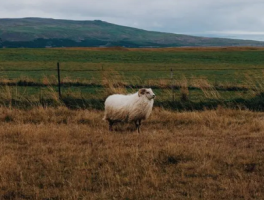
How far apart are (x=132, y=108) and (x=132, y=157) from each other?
314 centimetres

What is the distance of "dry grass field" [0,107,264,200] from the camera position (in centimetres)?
568

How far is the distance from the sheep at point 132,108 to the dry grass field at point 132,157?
1.23 ft

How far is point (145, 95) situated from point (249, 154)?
3.65 m

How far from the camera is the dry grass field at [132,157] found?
5.68 meters

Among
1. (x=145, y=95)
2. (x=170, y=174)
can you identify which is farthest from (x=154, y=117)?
(x=170, y=174)

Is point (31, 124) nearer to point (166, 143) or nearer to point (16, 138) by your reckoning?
point (16, 138)

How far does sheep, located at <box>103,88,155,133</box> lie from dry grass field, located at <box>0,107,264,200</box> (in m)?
0.37

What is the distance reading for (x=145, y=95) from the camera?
34.0 feet

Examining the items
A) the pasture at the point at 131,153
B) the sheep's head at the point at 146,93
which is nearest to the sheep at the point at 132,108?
the sheep's head at the point at 146,93

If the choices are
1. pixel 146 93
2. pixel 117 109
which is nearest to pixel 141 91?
pixel 146 93

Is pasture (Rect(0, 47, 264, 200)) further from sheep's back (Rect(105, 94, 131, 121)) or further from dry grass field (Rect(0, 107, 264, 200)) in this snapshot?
sheep's back (Rect(105, 94, 131, 121))

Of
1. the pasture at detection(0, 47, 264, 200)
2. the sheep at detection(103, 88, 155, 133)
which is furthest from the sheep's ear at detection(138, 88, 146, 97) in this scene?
the pasture at detection(0, 47, 264, 200)

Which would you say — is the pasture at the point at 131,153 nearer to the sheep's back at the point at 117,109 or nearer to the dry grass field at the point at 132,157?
the dry grass field at the point at 132,157

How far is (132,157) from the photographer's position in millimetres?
7254
